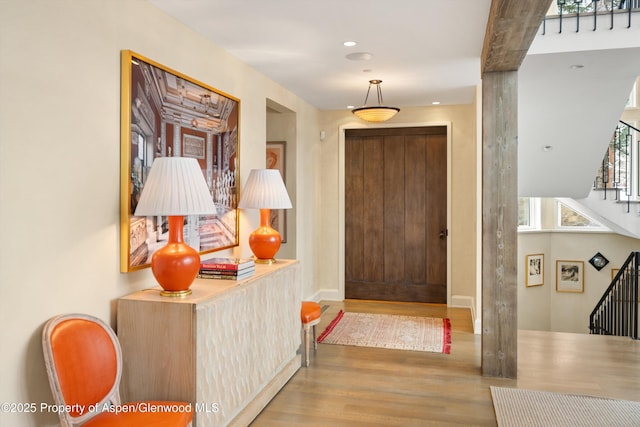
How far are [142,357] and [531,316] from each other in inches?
316

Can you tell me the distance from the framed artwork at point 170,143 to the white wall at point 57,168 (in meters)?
0.07

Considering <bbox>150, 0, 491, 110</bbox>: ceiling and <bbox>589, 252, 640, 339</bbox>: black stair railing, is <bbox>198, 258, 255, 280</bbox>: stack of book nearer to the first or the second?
<bbox>150, 0, 491, 110</bbox>: ceiling

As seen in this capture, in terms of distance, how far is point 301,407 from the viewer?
3.19 m

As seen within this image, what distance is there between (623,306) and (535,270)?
11.3ft

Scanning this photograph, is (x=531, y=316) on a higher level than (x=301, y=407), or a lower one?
lower

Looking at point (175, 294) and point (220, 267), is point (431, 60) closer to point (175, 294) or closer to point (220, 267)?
point (220, 267)

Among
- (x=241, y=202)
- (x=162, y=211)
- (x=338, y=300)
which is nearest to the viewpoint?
(x=162, y=211)

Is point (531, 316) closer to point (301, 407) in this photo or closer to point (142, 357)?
point (301, 407)

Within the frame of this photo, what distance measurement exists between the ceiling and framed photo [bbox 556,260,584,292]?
5.17 m

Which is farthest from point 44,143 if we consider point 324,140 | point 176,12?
point 324,140

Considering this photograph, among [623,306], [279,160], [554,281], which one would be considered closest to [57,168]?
[279,160]

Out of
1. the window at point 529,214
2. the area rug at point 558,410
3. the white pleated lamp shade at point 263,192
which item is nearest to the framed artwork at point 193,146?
the white pleated lamp shade at point 263,192

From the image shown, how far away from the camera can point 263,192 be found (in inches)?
145

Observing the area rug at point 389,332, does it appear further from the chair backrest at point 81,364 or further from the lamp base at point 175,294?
the chair backrest at point 81,364
